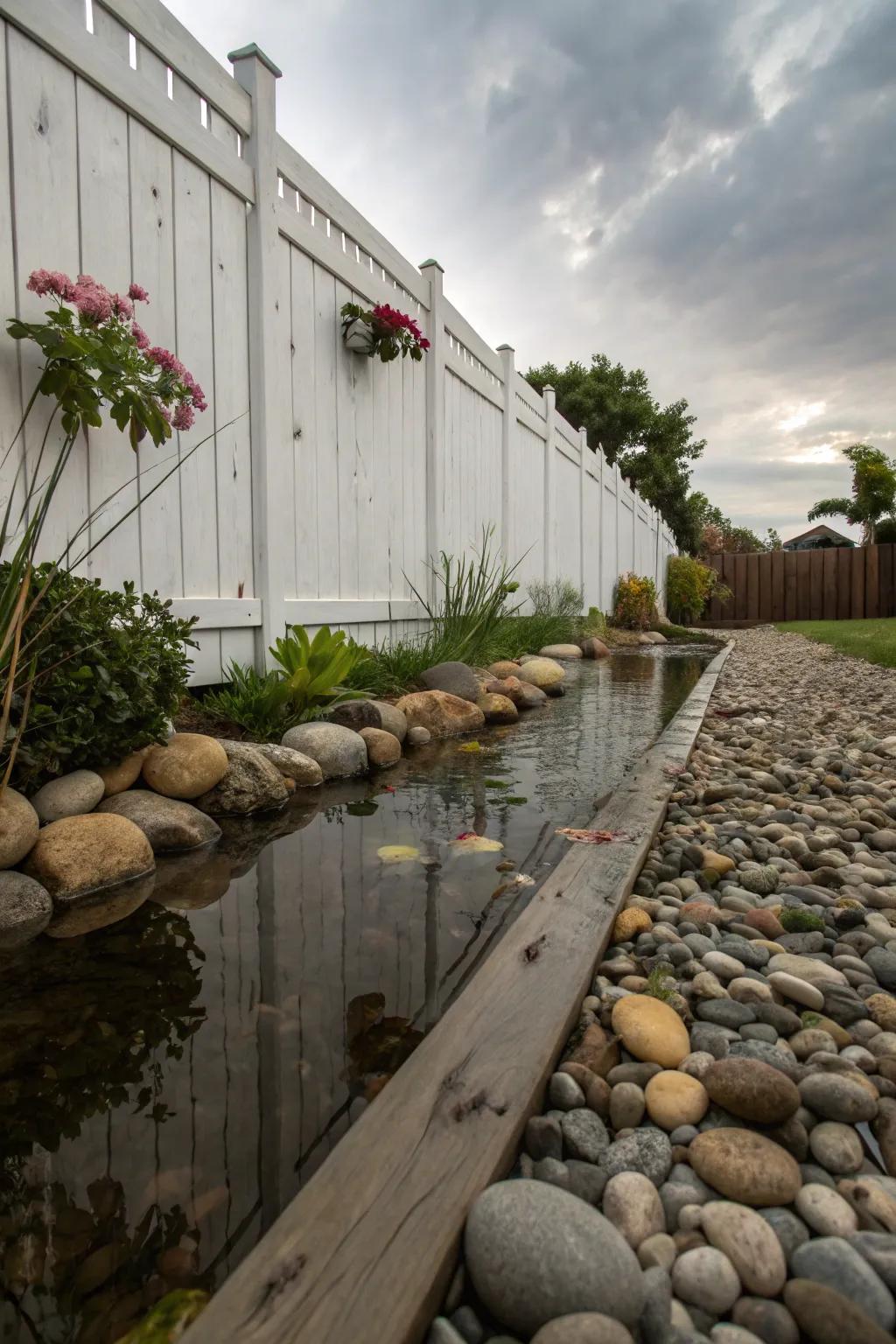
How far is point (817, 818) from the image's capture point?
6.38 ft

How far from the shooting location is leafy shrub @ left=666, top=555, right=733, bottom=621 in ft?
53.6

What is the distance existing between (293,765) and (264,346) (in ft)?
6.05

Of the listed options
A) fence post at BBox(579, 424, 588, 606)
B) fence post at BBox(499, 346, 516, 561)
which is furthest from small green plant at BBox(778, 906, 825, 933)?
fence post at BBox(579, 424, 588, 606)

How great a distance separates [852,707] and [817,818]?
2.29m

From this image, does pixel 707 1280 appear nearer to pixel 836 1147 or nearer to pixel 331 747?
pixel 836 1147

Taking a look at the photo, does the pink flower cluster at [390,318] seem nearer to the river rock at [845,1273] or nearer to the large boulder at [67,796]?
the large boulder at [67,796]

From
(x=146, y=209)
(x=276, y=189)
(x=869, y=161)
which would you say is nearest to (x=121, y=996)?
(x=146, y=209)

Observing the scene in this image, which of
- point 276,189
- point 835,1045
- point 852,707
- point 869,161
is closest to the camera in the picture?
point 835,1045

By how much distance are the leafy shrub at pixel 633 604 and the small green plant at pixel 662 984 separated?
10.3 metres

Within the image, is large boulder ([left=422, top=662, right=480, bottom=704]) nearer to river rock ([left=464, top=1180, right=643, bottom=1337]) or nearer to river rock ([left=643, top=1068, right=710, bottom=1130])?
river rock ([left=643, top=1068, right=710, bottom=1130])

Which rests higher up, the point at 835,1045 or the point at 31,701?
the point at 31,701

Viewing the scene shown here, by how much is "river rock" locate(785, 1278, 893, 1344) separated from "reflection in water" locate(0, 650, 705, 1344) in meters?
0.49

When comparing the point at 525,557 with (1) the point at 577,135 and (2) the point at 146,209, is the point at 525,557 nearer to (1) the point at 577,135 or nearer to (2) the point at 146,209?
(1) the point at 577,135

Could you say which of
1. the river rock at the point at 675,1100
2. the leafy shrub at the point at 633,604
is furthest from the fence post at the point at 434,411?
the leafy shrub at the point at 633,604
